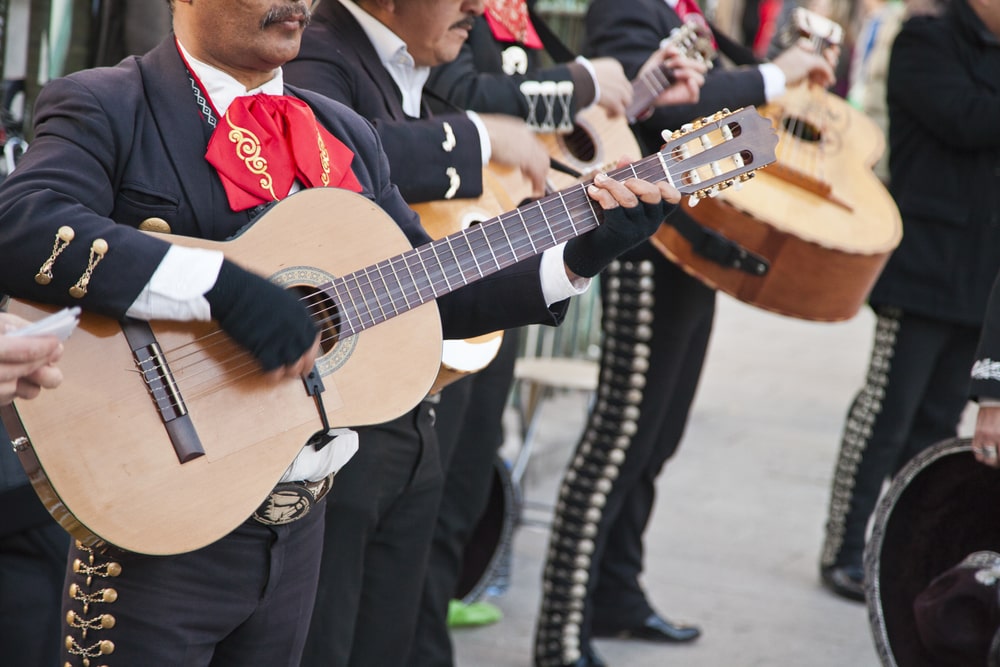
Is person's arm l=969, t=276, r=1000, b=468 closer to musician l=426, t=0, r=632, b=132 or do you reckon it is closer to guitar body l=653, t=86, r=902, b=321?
guitar body l=653, t=86, r=902, b=321

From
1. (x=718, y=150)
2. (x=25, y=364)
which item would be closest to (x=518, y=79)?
(x=718, y=150)

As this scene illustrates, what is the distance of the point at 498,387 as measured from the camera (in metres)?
3.31

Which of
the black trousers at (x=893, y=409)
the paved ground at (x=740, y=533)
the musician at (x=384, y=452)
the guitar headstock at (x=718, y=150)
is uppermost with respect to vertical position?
the guitar headstock at (x=718, y=150)

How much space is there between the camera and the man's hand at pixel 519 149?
2773 millimetres

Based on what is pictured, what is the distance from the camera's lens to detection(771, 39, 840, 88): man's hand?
3.74 meters

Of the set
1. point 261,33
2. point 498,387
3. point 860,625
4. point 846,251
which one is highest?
point 261,33

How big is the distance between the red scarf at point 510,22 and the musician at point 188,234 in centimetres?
124

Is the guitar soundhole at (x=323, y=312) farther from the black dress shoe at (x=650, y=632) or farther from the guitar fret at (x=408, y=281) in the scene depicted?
the black dress shoe at (x=650, y=632)

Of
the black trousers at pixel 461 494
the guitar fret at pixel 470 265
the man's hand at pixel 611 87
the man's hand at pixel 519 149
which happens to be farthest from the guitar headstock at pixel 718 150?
the black trousers at pixel 461 494

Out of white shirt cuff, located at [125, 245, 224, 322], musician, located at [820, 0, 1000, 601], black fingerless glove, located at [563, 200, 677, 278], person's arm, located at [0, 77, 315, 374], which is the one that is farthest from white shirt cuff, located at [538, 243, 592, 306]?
musician, located at [820, 0, 1000, 601]

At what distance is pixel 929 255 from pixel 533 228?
263 centimetres

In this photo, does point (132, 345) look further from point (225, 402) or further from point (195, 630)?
point (195, 630)

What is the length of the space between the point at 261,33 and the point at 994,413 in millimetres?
1808

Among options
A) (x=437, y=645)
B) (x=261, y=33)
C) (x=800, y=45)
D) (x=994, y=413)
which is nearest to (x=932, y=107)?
(x=800, y=45)
